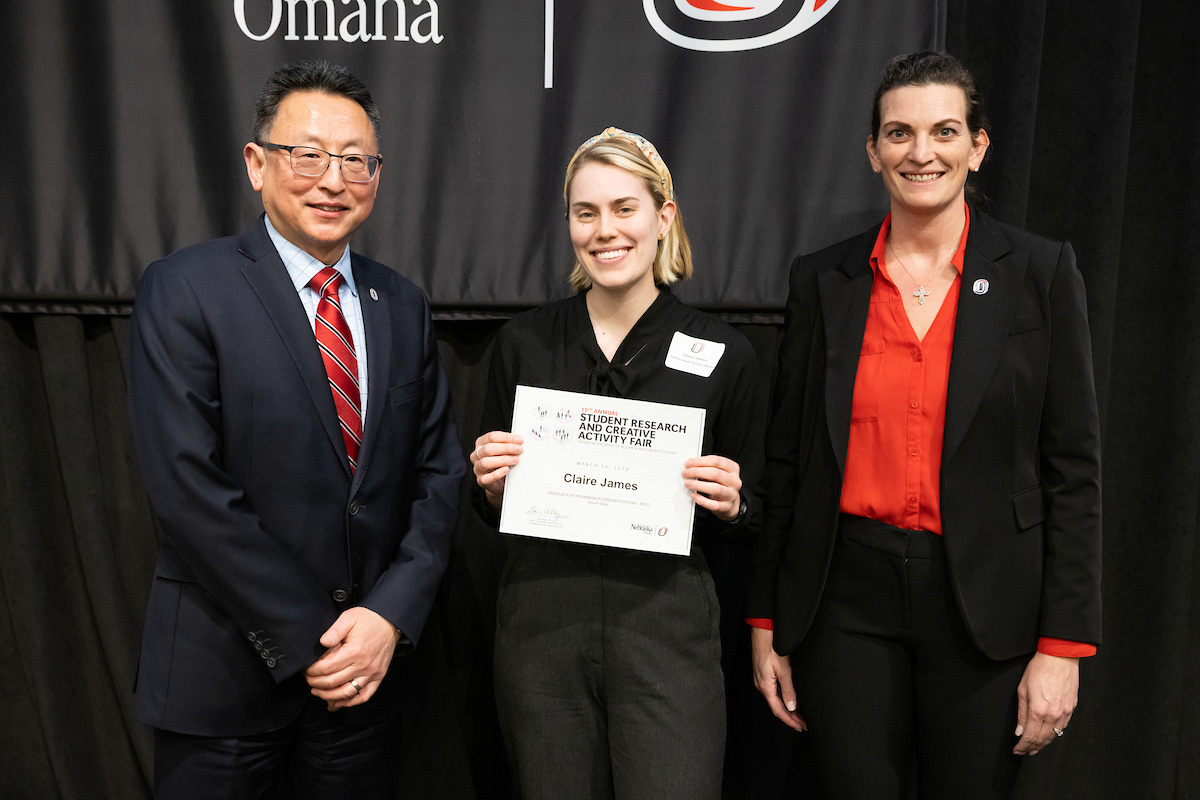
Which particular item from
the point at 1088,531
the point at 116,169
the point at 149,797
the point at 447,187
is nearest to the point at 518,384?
the point at 447,187

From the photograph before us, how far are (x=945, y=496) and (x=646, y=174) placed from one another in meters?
→ 0.84

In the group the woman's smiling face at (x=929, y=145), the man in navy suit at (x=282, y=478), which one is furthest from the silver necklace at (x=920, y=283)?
the man in navy suit at (x=282, y=478)

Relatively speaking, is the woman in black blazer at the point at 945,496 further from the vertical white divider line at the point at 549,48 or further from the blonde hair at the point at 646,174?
the vertical white divider line at the point at 549,48

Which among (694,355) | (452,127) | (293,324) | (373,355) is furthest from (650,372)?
(452,127)

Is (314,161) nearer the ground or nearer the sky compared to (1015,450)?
nearer the sky

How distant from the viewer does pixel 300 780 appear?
1787 millimetres

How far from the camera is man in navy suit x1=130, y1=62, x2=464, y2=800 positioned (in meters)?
1.54

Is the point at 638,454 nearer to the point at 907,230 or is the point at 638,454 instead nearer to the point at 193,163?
the point at 907,230

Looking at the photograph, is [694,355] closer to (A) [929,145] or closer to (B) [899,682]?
(A) [929,145]

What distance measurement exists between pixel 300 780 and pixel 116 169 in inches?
65.7

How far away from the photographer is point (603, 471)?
1.58 m
